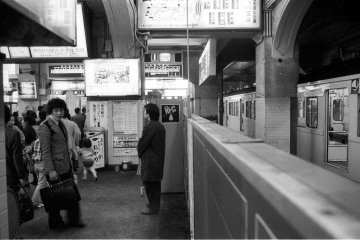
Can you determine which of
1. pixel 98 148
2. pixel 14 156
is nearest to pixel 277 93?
pixel 98 148

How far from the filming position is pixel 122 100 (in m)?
8.96

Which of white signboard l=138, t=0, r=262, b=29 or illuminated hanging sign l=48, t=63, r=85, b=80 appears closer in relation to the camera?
white signboard l=138, t=0, r=262, b=29

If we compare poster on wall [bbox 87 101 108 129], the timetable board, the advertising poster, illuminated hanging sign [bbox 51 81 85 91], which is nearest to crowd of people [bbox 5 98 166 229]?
the timetable board

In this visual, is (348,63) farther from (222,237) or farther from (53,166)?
(222,237)

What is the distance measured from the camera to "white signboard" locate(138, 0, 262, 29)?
7148mm

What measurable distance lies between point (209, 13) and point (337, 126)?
4688 mm

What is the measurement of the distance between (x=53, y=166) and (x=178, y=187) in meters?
2.75

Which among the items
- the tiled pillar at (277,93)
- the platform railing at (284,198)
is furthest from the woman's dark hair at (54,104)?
the tiled pillar at (277,93)

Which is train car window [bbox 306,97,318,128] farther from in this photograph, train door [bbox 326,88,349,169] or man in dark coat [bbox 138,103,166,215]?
man in dark coat [bbox 138,103,166,215]

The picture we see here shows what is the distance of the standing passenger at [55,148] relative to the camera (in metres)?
4.15

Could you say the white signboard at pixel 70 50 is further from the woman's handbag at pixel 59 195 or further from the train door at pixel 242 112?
the train door at pixel 242 112

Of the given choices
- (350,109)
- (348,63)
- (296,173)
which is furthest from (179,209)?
(296,173)

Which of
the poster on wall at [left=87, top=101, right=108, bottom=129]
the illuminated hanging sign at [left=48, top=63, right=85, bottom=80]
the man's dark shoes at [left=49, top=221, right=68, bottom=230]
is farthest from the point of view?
the illuminated hanging sign at [left=48, top=63, right=85, bottom=80]

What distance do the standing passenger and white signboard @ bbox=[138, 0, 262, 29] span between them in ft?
12.3
